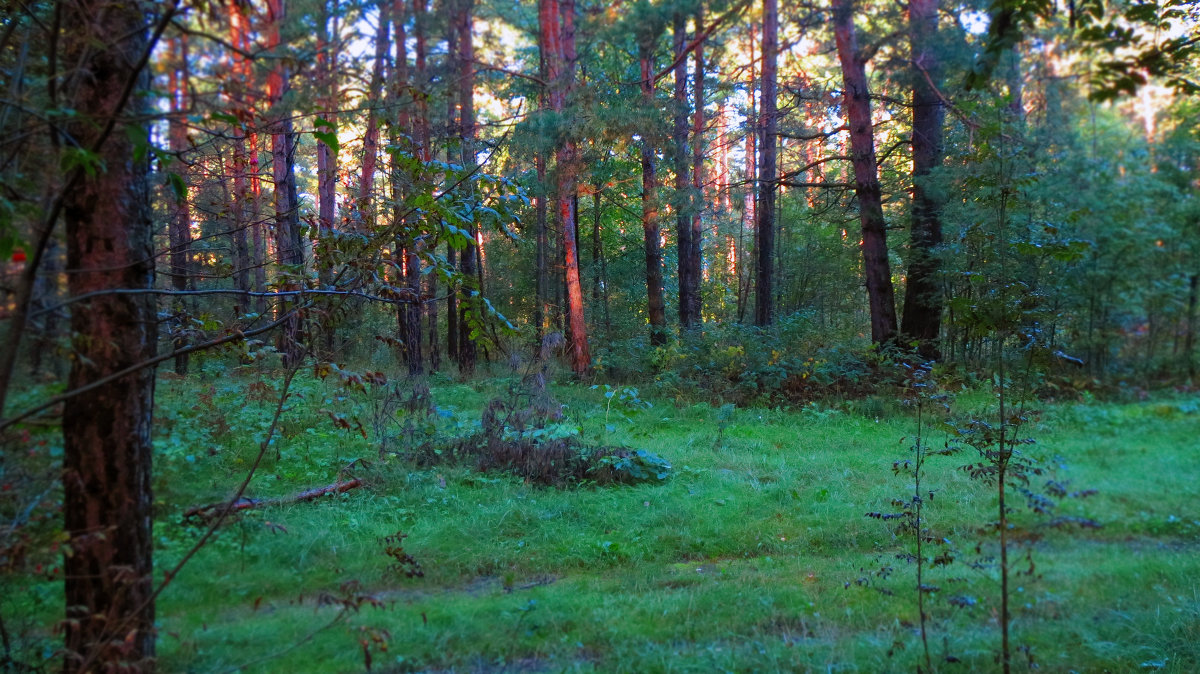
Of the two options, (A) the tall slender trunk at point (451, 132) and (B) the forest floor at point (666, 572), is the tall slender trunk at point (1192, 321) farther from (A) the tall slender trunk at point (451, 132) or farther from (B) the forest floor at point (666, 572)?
(A) the tall slender trunk at point (451, 132)

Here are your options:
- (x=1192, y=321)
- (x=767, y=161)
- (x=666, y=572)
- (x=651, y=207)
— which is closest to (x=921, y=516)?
(x=666, y=572)

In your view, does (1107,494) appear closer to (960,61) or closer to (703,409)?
(960,61)

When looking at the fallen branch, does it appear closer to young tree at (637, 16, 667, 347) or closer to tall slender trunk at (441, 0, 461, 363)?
tall slender trunk at (441, 0, 461, 363)

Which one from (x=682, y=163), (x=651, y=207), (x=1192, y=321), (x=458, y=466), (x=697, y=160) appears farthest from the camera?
(x=697, y=160)

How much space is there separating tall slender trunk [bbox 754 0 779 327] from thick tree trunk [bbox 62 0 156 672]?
1170 cm

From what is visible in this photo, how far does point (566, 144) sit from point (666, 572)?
32.5ft

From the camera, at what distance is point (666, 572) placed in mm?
4395

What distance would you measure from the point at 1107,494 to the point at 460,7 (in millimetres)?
14078

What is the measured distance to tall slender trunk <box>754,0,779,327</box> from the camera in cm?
1373

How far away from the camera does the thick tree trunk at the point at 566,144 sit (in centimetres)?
1288

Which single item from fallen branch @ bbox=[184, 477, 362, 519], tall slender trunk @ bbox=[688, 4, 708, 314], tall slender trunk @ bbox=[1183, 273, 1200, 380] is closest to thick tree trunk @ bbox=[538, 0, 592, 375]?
tall slender trunk @ bbox=[688, 4, 708, 314]

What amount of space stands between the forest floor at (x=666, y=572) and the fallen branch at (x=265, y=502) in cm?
6

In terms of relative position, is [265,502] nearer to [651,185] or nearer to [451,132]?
[451,132]

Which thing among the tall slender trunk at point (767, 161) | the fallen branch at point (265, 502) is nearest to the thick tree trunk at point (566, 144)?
the tall slender trunk at point (767, 161)
